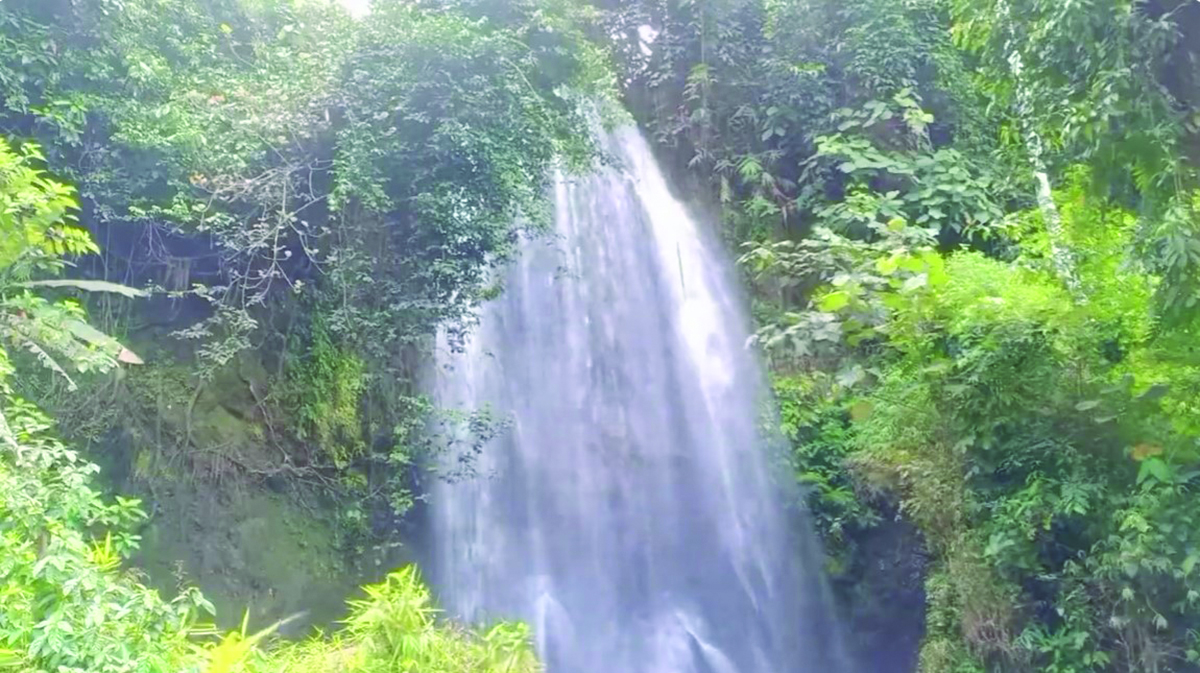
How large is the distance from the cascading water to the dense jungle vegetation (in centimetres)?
52

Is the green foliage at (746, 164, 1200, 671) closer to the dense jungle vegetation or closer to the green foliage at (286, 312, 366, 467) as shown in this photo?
the dense jungle vegetation

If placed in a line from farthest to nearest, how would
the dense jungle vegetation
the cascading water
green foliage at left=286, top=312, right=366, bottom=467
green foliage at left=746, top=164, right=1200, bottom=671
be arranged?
1. the cascading water
2. green foliage at left=286, top=312, right=366, bottom=467
3. green foliage at left=746, top=164, right=1200, bottom=671
4. the dense jungle vegetation

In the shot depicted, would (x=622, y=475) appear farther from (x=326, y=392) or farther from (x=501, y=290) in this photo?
(x=326, y=392)

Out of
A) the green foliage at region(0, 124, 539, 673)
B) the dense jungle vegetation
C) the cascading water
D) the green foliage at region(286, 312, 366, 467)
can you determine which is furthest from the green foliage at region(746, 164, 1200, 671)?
the green foliage at region(286, 312, 366, 467)

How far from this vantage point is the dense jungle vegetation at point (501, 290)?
15.8ft

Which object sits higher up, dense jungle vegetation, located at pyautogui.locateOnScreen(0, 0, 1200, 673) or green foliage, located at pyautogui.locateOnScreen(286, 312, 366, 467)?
dense jungle vegetation, located at pyautogui.locateOnScreen(0, 0, 1200, 673)

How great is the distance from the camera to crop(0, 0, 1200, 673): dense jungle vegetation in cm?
482

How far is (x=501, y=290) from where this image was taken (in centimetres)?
931

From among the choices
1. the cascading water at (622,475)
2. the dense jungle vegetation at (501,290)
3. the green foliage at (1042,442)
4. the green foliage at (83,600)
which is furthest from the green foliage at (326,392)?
the green foliage at (1042,442)

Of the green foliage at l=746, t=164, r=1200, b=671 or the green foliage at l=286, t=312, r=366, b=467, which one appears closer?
the green foliage at l=746, t=164, r=1200, b=671

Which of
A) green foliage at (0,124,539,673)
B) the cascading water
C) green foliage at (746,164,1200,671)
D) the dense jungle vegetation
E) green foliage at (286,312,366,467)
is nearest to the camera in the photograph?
green foliage at (0,124,539,673)

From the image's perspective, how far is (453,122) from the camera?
8.25 meters

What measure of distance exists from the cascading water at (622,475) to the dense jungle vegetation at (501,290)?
1.71 feet

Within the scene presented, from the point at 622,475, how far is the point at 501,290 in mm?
2249
